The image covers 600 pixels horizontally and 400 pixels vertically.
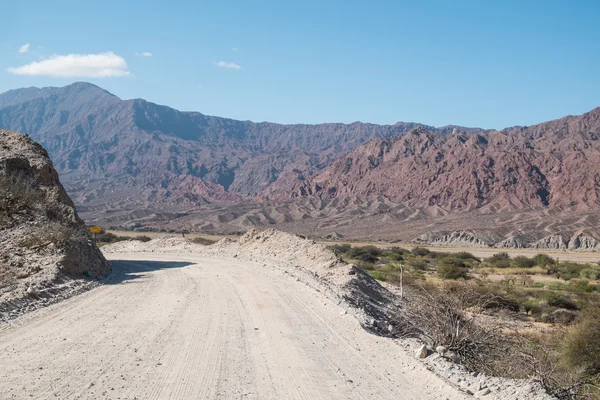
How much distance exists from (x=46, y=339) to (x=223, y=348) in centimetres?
355

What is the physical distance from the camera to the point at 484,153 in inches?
5659

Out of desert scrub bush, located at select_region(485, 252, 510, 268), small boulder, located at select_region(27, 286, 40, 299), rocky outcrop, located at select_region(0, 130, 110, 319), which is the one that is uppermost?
rocky outcrop, located at select_region(0, 130, 110, 319)

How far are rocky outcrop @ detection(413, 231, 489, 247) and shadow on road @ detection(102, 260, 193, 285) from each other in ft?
224

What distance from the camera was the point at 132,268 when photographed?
27.2m

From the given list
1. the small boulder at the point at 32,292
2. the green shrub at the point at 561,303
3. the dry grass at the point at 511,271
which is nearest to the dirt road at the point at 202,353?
the small boulder at the point at 32,292

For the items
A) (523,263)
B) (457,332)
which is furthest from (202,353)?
(523,263)

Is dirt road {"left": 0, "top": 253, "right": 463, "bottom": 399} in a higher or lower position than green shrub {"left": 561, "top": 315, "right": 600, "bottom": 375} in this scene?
higher

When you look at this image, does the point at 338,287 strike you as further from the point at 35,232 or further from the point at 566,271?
the point at 566,271

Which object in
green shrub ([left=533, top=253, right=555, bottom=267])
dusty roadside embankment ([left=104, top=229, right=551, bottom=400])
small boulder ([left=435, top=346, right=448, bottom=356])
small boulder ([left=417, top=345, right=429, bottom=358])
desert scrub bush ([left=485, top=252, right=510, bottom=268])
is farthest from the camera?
green shrub ([left=533, top=253, right=555, bottom=267])

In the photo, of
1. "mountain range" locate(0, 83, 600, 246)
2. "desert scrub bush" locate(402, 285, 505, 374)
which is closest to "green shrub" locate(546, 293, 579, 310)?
"desert scrub bush" locate(402, 285, 505, 374)

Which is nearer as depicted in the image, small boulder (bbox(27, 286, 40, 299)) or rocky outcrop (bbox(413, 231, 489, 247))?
small boulder (bbox(27, 286, 40, 299))

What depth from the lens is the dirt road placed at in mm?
8875

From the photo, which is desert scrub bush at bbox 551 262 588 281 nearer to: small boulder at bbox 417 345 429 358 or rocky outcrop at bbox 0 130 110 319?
rocky outcrop at bbox 0 130 110 319

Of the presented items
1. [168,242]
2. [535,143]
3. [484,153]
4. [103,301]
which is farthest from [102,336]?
[535,143]
